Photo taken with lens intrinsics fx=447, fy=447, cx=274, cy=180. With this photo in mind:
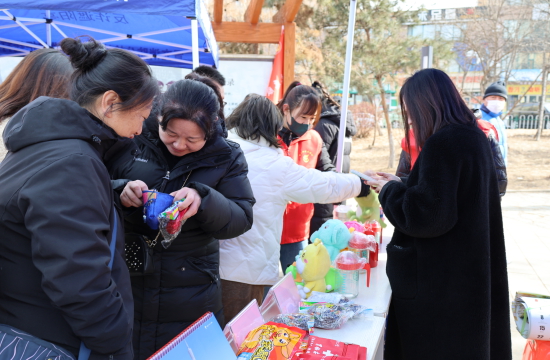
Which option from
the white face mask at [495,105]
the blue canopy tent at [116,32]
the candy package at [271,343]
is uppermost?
the blue canopy tent at [116,32]

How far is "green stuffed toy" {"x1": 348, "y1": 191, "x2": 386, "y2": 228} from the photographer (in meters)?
2.80

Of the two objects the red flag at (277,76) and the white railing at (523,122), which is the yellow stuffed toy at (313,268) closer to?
the red flag at (277,76)

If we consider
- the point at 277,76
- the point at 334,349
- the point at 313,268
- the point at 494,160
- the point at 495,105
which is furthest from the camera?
the point at 277,76

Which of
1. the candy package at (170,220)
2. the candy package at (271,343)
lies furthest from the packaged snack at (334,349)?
the candy package at (170,220)

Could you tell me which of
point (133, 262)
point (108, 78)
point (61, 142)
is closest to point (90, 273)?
point (61, 142)

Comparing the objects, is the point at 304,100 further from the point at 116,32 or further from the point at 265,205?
the point at 116,32

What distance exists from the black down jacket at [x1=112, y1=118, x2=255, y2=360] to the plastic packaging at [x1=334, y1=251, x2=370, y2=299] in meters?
0.58

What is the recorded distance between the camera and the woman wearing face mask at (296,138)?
9.59 feet

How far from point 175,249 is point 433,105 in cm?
117

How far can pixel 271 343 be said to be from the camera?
1.45m

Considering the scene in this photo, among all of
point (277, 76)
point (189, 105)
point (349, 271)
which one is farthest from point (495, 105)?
point (189, 105)

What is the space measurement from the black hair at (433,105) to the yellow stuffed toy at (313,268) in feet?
2.18

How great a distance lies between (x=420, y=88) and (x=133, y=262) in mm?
1319

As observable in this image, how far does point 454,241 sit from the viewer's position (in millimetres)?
1793
